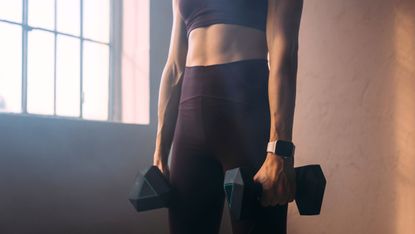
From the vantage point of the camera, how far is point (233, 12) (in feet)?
3.19

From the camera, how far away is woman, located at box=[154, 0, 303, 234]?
899 mm

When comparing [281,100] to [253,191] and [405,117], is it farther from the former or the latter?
[405,117]

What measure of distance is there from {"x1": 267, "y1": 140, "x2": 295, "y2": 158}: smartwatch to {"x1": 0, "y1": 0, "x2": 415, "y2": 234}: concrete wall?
37.4 inches

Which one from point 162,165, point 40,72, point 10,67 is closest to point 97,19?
point 40,72

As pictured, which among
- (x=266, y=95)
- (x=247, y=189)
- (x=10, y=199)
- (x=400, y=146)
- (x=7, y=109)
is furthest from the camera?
(x=400, y=146)

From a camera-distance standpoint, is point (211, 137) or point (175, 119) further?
point (175, 119)

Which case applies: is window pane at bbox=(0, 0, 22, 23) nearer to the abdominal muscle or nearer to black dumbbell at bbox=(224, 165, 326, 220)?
the abdominal muscle

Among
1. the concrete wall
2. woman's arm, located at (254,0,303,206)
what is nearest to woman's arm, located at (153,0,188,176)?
woman's arm, located at (254,0,303,206)

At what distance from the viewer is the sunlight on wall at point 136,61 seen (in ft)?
6.75

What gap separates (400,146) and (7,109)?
136 cm

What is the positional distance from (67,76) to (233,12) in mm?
1118

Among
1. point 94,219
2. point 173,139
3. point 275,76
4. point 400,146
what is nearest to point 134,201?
point 173,139

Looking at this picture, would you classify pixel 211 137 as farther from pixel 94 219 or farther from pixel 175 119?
pixel 94 219

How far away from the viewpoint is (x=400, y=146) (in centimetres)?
184
